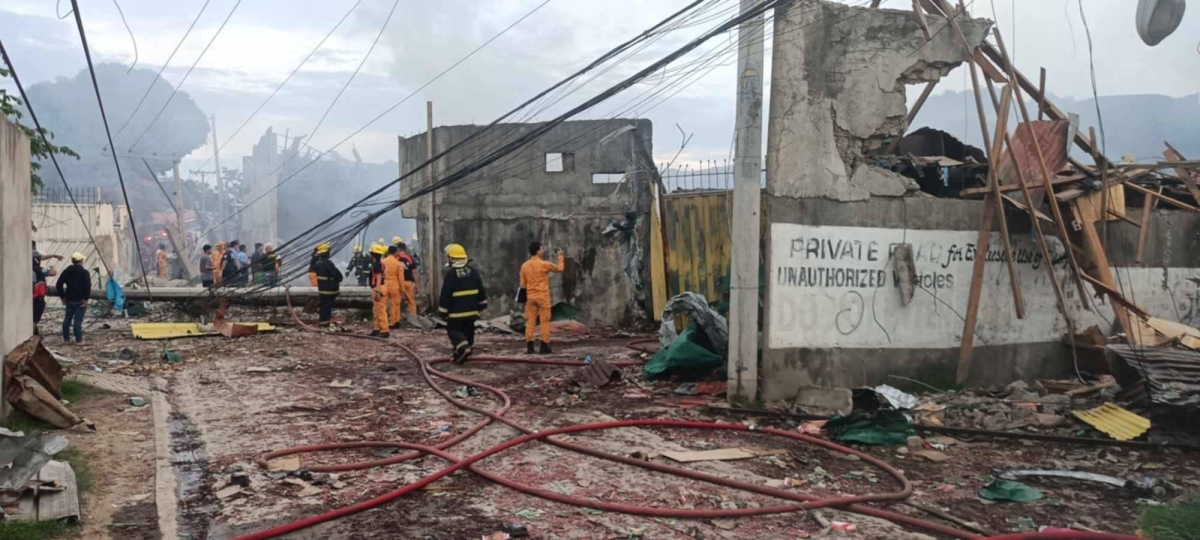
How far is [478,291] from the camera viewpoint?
10.4m

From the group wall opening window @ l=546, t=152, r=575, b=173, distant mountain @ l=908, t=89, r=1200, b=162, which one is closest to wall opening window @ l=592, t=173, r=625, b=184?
wall opening window @ l=546, t=152, r=575, b=173

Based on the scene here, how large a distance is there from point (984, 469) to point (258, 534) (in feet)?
16.2

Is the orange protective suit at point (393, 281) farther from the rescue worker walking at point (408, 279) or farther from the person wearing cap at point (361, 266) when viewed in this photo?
the person wearing cap at point (361, 266)

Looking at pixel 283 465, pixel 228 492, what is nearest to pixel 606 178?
pixel 283 465

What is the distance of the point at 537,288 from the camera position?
10945mm

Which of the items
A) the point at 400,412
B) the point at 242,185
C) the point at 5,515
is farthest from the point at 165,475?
the point at 242,185

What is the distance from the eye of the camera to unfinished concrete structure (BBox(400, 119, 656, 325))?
14.6 meters

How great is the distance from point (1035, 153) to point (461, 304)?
21.8ft

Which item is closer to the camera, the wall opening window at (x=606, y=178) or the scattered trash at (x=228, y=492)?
the scattered trash at (x=228, y=492)

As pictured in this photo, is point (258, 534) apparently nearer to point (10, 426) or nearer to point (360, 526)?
point (360, 526)

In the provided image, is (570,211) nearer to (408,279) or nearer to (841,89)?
(408,279)

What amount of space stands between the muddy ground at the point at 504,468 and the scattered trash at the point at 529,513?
0.02 metres

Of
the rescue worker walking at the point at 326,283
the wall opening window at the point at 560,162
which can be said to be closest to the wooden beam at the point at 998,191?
the wall opening window at the point at 560,162

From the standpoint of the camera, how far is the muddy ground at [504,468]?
467 cm
